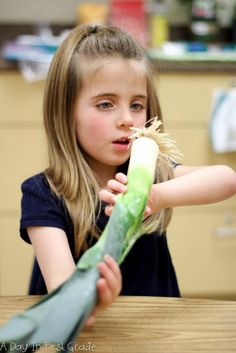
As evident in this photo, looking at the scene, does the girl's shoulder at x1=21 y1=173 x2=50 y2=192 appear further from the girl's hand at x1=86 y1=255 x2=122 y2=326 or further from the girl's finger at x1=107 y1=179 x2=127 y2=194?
the girl's hand at x1=86 y1=255 x2=122 y2=326

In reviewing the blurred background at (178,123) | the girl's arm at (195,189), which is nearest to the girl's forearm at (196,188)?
the girl's arm at (195,189)

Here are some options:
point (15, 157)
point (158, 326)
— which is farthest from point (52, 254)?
point (15, 157)

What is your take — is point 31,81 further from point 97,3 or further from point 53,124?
point 53,124

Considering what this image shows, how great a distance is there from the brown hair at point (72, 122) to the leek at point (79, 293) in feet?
0.99

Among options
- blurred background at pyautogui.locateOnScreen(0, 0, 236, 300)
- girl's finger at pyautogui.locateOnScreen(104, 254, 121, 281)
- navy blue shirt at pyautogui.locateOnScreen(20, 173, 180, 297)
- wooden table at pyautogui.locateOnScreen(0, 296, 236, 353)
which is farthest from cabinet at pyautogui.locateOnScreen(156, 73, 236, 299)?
girl's finger at pyautogui.locateOnScreen(104, 254, 121, 281)

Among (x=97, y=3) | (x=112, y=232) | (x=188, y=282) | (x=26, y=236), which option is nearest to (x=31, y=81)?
(x=97, y=3)

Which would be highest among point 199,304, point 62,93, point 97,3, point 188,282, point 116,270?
point 97,3

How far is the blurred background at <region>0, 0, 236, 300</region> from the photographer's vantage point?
2096 mm

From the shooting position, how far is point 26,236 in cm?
95

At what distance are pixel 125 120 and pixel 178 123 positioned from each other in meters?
1.27

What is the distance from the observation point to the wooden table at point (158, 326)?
2.05ft

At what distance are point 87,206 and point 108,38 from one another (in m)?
0.33

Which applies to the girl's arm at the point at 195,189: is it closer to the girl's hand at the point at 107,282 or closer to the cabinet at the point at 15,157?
the girl's hand at the point at 107,282

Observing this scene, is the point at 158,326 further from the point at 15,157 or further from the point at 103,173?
the point at 15,157
